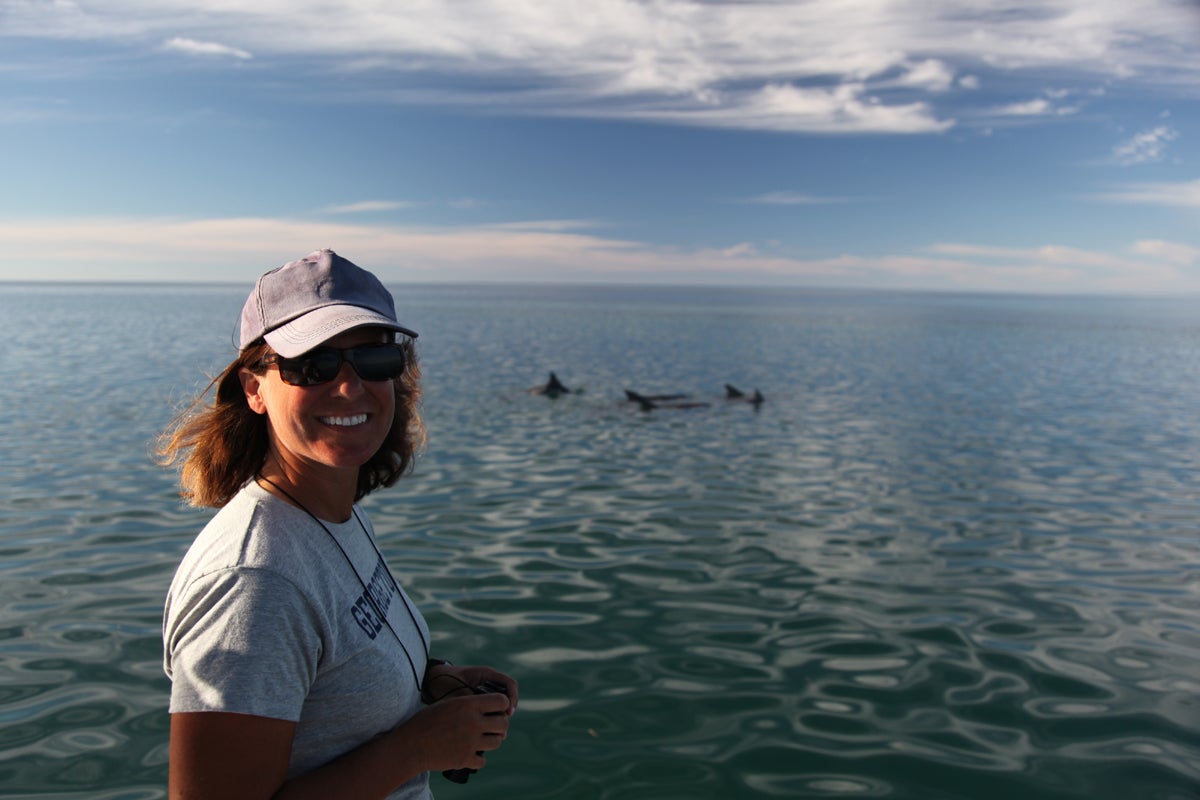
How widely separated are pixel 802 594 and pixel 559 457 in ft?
26.1

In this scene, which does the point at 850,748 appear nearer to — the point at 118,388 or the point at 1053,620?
the point at 1053,620

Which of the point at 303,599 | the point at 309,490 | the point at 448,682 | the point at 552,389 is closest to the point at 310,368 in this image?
the point at 309,490

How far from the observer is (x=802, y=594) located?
8.97 meters

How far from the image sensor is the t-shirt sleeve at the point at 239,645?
1925 millimetres

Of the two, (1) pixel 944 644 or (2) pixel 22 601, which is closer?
(1) pixel 944 644

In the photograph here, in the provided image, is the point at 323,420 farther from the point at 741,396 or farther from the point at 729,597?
the point at 741,396

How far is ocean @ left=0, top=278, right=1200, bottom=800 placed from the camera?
585 centimetres

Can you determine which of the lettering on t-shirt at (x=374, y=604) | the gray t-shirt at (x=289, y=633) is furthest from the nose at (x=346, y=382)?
the lettering on t-shirt at (x=374, y=604)

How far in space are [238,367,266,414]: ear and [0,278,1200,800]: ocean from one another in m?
0.67

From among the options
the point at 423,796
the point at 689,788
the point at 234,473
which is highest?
the point at 234,473

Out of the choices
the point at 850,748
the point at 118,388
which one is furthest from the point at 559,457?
the point at 118,388

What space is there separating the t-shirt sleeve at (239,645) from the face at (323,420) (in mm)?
468

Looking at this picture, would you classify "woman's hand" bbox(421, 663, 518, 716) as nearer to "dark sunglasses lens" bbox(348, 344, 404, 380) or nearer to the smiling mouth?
the smiling mouth

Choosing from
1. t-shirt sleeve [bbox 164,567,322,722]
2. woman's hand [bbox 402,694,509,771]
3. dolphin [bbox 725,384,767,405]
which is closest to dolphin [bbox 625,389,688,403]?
dolphin [bbox 725,384,767,405]
